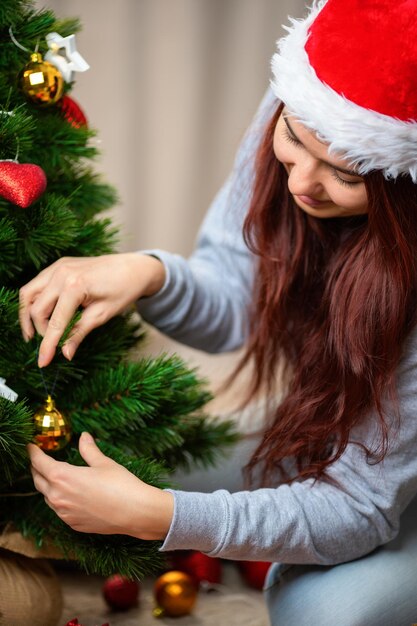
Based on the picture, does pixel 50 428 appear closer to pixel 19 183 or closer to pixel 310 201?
pixel 19 183

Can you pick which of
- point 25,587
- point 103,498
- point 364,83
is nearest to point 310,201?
point 364,83

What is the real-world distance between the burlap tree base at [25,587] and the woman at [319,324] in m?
0.15

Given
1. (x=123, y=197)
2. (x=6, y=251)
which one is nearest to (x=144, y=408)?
(x=6, y=251)

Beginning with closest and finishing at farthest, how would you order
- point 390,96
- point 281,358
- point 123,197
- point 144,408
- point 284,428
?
point 390,96 < point 144,408 < point 284,428 < point 281,358 < point 123,197

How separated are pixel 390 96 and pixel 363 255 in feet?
0.69

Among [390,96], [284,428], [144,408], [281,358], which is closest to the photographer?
[390,96]

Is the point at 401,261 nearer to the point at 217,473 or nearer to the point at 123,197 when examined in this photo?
the point at 217,473

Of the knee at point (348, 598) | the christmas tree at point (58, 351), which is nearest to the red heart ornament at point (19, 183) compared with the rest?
the christmas tree at point (58, 351)

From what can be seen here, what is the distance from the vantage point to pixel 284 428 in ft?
3.40

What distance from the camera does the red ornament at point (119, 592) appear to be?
3.79 feet

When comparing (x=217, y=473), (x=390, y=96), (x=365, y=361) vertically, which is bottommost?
(x=217, y=473)

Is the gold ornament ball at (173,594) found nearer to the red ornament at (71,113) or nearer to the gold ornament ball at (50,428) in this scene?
the gold ornament ball at (50,428)

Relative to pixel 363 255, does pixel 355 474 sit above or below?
below

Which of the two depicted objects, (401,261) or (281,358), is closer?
(401,261)
